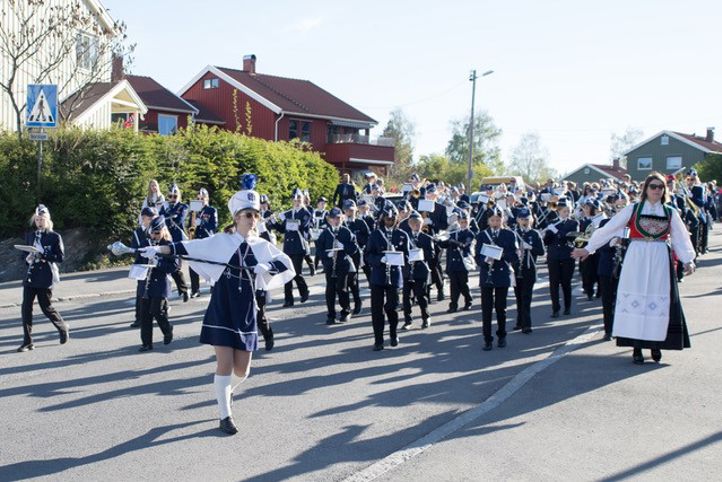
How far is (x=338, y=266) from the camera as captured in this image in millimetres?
12070

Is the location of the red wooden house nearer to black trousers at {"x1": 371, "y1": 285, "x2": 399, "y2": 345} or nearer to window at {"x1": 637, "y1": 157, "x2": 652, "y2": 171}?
black trousers at {"x1": 371, "y1": 285, "x2": 399, "y2": 345}

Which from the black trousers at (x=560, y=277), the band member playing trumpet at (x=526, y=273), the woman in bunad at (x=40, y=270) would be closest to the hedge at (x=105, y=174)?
the woman in bunad at (x=40, y=270)

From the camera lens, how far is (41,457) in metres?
5.88

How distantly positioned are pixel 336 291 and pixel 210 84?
122 feet

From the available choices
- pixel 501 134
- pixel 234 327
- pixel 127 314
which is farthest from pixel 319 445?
pixel 501 134

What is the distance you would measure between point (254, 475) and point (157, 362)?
13.9ft

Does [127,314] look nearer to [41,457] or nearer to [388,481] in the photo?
[41,457]

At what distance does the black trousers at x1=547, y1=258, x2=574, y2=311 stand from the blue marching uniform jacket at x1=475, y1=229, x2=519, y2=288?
2.39 m

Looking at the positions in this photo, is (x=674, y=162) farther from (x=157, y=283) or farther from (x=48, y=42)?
(x=157, y=283)

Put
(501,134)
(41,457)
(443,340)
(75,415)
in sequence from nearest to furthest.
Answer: (41,457), (75,415), (443,340), (501,134)

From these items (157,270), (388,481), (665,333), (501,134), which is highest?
(501,134)

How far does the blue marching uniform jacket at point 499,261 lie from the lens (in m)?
10.1

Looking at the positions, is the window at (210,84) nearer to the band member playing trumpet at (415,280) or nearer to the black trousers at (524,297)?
the band member playing trumpet at (415,280)

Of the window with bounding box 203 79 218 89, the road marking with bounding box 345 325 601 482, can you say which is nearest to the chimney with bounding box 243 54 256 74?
the window with bounding box 203 79 218 89
